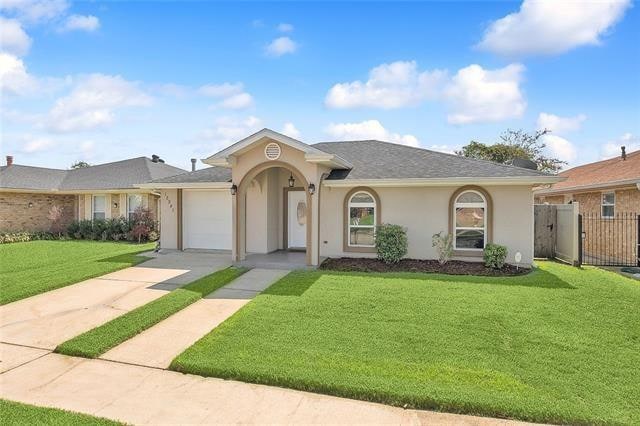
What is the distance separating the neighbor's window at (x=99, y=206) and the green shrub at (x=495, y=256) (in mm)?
21140

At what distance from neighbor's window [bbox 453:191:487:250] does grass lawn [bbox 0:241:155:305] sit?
10874 mm

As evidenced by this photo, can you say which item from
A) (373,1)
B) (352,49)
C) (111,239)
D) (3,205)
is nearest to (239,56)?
(352,49)

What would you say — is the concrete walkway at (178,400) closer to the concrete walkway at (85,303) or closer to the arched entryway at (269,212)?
the concrete walkway at (85,303)

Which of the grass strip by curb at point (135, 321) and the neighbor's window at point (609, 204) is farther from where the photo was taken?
the neighbor's window at point (609, 204)

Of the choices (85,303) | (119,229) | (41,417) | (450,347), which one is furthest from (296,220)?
(119,229)

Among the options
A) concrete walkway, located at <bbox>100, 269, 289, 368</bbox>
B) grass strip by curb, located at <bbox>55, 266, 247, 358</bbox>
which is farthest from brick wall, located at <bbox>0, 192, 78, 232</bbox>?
concrete walkway, located at <bbox>100, 269, 289, 368</bbox>

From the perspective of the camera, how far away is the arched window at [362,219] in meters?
13.0

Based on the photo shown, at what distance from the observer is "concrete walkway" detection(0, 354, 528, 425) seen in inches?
165

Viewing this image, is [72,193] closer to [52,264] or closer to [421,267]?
[52,264]

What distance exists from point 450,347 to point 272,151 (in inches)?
326

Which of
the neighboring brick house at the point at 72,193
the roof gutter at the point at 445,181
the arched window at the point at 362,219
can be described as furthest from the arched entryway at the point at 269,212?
the neighboring brick house at the point at 72,193

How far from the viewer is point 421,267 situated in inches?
456

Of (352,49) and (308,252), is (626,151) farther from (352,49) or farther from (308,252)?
(308,252)

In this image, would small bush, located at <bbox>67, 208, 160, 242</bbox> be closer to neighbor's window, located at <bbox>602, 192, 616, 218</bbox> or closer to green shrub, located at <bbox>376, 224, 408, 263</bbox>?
green shrub, located at <bbox>376, 224, 408, 263</bbox>
